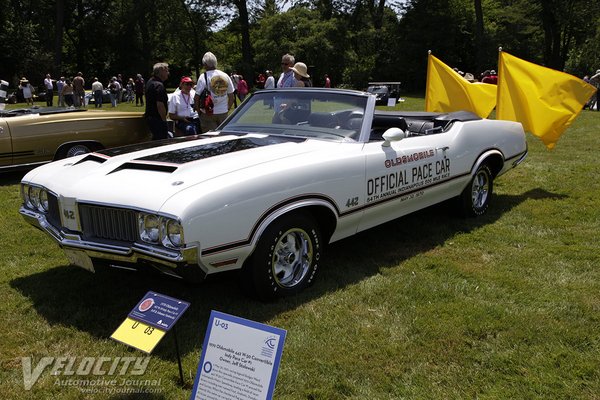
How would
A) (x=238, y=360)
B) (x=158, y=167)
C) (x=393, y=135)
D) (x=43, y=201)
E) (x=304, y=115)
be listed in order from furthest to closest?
(x=304, y=115), (x=393, y=135), (x=43, y=201), (x=158, y=167), (x=238, y=360)

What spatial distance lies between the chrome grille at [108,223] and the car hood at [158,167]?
3.0 inches

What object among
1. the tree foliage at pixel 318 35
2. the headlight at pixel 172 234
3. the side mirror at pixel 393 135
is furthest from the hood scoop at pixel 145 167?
the tree foliage at pixel 318 35

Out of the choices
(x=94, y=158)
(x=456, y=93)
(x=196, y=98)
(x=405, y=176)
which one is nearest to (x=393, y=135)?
(x=405, y=176)

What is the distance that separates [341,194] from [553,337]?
1747 mm

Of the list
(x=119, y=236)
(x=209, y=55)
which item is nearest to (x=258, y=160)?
(x=119, y=236)

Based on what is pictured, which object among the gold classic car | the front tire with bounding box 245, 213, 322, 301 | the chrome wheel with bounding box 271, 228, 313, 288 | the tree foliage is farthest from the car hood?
the tree foliage

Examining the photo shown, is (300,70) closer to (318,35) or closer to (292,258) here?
(292,258)

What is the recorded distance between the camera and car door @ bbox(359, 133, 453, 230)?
176 inches

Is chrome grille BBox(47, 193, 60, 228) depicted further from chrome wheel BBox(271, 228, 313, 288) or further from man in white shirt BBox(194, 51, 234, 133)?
man in white shirt BBox(194, 51, 234, 133)

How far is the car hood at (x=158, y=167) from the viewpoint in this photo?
3.43 metres

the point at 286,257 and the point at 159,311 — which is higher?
the point at 159,311

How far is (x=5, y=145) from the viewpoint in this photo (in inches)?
295

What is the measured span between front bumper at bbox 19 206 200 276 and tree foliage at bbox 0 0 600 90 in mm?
35730

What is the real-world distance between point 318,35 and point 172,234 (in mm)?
36910
